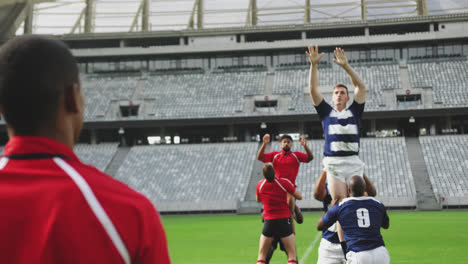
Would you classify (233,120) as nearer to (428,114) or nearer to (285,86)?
(285,86)

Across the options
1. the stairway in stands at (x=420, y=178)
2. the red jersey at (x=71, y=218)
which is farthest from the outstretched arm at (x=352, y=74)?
the stairway in stands at (x=420, y=178)

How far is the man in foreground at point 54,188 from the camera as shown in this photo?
164 centimetres

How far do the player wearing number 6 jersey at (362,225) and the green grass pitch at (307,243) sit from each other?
7.03m

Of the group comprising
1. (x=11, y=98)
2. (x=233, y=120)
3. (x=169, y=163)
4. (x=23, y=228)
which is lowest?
(x=169, y=163)

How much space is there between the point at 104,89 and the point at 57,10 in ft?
41.5

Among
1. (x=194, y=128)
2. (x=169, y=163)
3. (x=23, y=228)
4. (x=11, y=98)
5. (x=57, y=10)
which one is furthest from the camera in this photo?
(x=57, y=10)

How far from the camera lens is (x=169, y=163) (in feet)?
153

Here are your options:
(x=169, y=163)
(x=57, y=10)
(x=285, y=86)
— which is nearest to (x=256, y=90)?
(x=285, y=86)

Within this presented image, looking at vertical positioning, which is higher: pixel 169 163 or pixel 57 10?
pixel 57 10

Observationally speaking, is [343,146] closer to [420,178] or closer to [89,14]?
[420,178]

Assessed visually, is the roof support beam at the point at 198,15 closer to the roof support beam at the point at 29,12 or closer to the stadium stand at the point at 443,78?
the roof support beam at the point at 29,12

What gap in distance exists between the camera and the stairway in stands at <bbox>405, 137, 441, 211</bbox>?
37.3 metres

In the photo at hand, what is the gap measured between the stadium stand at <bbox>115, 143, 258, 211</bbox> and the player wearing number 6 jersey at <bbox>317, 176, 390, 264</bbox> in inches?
1275

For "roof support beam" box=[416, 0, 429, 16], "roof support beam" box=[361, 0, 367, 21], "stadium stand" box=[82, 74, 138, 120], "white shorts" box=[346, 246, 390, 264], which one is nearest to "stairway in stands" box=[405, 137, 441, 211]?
"roof support beam" box=[361, 0, 367, 21]
